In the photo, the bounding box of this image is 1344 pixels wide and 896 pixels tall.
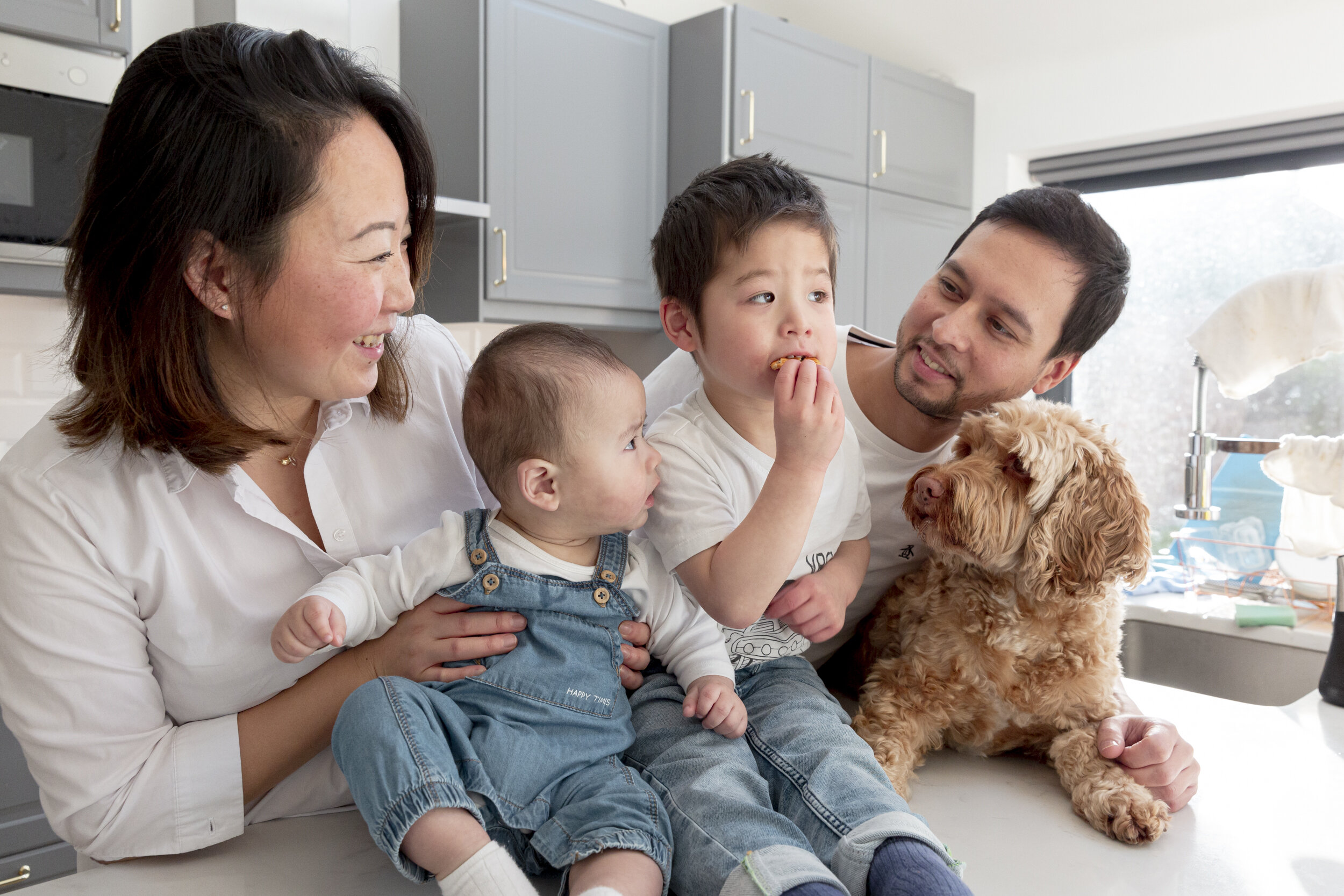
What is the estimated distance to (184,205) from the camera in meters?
0.84

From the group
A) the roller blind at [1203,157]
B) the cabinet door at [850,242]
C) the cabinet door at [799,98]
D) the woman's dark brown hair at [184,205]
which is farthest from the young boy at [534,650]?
the roller blind at [1203,157]

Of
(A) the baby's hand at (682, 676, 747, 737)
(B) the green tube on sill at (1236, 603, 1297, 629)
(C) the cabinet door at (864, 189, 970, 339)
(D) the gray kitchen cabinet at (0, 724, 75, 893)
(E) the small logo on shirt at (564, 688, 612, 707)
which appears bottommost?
(D) the gray kitchen cabinet at (0, 724, 75, 893)

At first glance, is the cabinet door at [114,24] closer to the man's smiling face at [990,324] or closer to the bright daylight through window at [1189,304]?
the man's smiling face at [990,324]

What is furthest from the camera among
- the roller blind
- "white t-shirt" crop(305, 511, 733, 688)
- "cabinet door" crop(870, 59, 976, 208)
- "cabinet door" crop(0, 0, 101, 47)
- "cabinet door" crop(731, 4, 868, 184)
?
"cabinet door" crop(870, 59, 976, 208)

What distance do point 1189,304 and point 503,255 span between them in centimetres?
265

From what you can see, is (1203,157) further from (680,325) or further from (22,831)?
(22,831)

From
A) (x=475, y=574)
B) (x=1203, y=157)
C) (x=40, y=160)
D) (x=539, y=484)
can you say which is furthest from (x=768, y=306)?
(x=1203, y=157)

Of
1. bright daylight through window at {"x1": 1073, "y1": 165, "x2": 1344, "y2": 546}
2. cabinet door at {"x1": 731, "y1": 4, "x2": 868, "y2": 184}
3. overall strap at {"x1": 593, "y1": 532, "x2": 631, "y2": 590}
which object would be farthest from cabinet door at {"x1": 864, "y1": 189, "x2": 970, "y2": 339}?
overall strap at {"x1": 593, "y1": 532, "x2": 631, "y2": 590}

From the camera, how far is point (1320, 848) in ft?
2.99

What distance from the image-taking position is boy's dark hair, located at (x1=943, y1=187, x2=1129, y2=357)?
48.9 inches

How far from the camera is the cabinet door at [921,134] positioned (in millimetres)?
3471

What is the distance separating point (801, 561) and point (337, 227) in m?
0.62

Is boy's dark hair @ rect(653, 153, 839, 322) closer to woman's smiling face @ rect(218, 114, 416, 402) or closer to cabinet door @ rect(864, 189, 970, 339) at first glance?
woman's smiling face @ rect(218, 114, 416, 402)

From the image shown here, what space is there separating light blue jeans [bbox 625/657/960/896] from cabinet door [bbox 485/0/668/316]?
1846 millimetres
